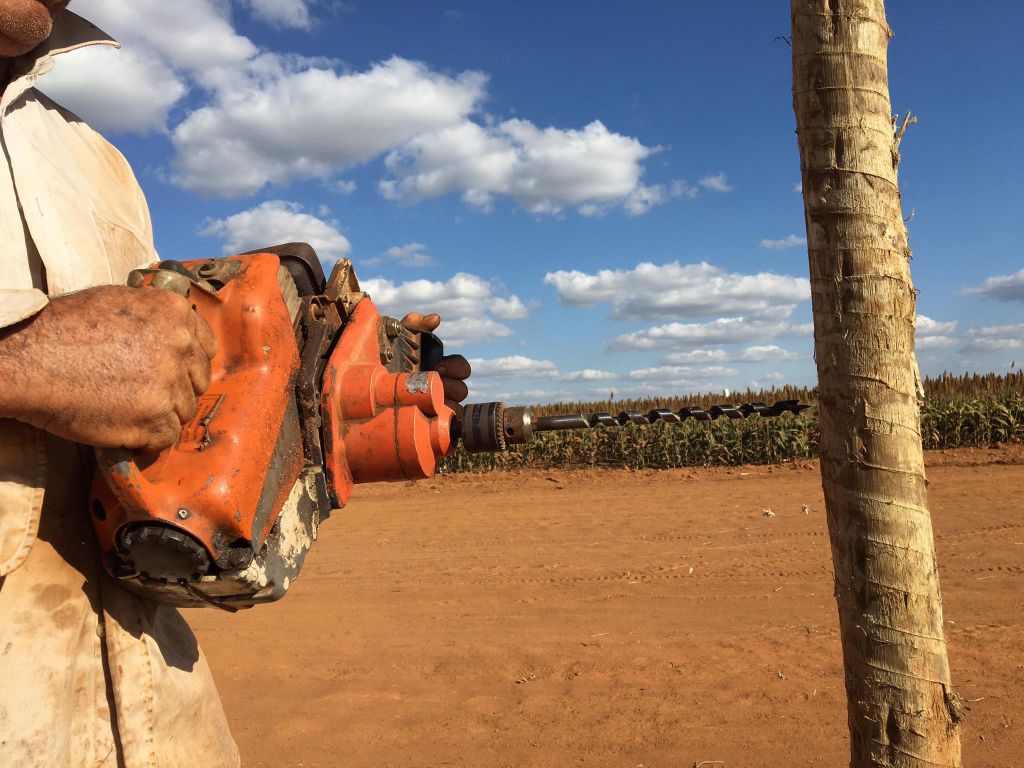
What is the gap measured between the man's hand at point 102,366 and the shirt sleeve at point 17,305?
0.04 metres

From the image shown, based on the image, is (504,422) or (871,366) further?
(504,422)

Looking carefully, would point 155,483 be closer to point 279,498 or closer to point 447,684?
point 279,498

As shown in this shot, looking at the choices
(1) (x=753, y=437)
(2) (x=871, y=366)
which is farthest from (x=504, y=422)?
(1) (x=753, y=437)

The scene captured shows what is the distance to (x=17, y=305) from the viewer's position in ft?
4.34

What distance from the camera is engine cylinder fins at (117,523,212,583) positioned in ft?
5.12

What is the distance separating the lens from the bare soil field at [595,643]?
15.1ft

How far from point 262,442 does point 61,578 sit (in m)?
0.49

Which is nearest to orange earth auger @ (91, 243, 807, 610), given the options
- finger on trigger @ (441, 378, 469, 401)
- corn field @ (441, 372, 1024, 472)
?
finger on trigger @ (441, 378, 469, 401)

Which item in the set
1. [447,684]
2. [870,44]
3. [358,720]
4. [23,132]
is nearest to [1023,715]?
[447,684]


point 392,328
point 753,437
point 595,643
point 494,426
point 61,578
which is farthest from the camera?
point 753,437

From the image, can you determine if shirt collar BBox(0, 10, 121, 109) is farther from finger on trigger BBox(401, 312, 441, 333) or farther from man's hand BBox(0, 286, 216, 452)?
finger on trigger BBox(401, 312, 441, 333)

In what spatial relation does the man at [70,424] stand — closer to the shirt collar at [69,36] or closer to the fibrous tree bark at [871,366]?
the shirt collar at [69,36]

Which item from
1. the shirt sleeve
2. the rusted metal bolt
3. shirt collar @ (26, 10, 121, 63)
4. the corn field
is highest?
shirt collar @ (26, 10, 121, 63)

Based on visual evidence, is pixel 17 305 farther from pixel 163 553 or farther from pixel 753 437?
pixel 753 437
